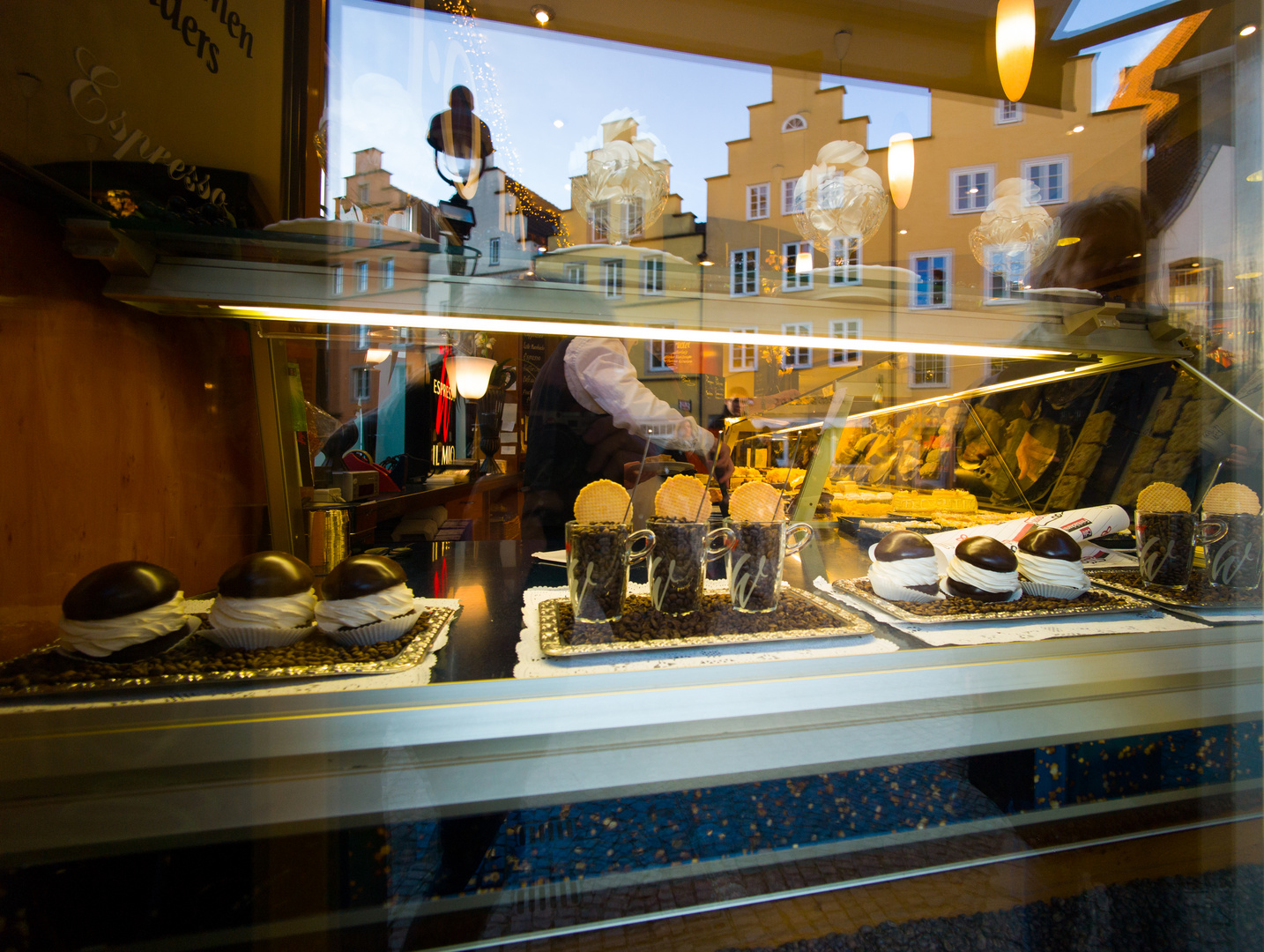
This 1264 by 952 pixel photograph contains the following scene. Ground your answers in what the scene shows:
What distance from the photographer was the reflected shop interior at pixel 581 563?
1.83 feet

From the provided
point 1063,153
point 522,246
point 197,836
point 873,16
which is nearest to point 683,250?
point 522,246

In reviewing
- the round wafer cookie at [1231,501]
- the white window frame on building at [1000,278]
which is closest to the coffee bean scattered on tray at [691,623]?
the round wafer cookie at [1231,501]

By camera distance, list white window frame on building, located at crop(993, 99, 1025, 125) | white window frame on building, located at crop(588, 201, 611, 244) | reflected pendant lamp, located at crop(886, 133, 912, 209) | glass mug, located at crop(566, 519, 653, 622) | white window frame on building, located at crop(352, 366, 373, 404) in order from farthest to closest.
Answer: reflected pendant lamp, located at crop(886, 133, 912, 209) → white window frame on building, located at crop(993, 99, 1025, 125) → white window frame on building, located at crop(352, 366, 373, 404) → white window frame on building, located at crop(588, 201, 611, 244) → glass mug, located at crop(566, 519, 653, 622)

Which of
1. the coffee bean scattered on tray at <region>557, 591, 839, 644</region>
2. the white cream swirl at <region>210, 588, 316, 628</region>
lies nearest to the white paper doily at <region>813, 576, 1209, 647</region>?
the coffee bean scattered on tray at <region>557, 591, 839, 644</region>

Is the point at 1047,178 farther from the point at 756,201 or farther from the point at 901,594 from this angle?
the point at 901,594

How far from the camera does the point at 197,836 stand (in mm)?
519

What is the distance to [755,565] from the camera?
0.78 metres

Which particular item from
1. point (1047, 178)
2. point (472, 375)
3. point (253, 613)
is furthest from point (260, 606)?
point (1047, 178)

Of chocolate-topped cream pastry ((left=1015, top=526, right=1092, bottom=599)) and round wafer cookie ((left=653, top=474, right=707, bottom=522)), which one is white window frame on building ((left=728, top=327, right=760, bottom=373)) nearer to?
round wafer cookie ((left=653, top=474, right=707, bottom=522))

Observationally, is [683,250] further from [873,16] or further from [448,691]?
[873,16]

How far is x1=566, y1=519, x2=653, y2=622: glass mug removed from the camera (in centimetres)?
73

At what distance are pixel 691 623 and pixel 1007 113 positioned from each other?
9.37 feet

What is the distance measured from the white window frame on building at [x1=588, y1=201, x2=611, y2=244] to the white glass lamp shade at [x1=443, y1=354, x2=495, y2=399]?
1.31 metres

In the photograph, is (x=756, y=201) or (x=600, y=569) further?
(x=756, y=201)
